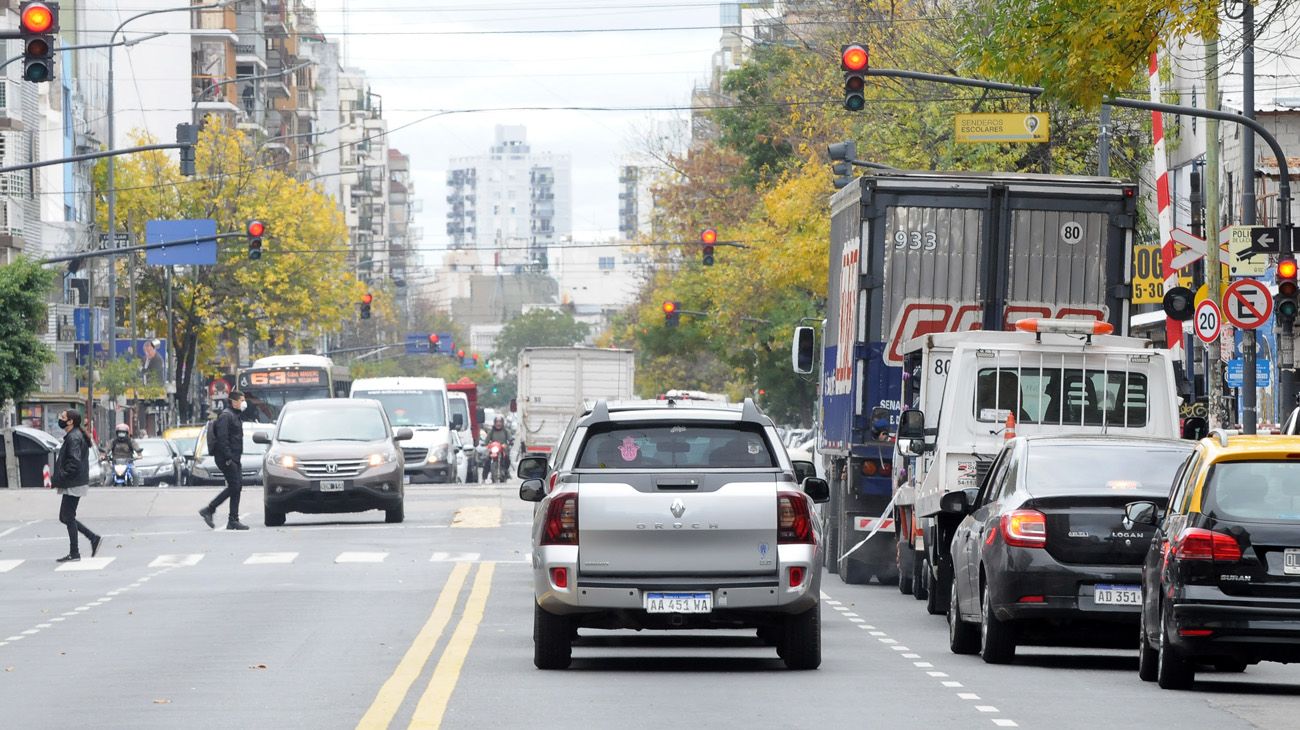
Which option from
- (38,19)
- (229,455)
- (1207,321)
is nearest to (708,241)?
(229,455)

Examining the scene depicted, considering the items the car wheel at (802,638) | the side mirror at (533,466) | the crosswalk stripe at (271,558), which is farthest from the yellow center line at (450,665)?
the crosswalk stripe at (271,558)

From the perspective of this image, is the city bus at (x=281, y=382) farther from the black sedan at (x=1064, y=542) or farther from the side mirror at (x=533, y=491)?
the black sedan at (x=1064, y=542)

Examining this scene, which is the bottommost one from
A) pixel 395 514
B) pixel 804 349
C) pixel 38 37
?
pixel 395 514

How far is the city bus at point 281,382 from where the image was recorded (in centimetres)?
6406

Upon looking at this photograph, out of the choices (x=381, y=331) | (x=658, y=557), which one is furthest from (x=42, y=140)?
(x=381, y=331)

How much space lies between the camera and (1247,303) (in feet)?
94.1

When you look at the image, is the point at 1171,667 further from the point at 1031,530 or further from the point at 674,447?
the point at 674,447

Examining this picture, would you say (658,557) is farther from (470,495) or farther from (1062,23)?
(470,495)

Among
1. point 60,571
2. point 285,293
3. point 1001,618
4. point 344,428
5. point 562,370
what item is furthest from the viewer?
point 285,293

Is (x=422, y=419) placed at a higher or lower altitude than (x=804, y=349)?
lower

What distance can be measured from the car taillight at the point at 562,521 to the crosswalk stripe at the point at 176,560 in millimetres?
14141

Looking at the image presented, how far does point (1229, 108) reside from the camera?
46562 millimetres

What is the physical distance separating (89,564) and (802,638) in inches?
608

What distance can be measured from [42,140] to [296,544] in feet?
172
